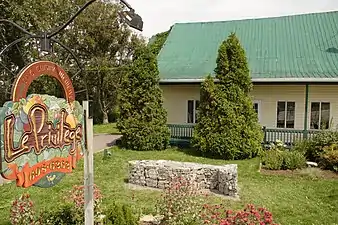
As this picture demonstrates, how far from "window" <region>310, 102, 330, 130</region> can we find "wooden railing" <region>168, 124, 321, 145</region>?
4.54 ft

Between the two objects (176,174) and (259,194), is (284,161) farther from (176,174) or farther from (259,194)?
(176,174)

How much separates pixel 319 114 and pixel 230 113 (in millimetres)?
4757

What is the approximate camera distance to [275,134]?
48.6 feet

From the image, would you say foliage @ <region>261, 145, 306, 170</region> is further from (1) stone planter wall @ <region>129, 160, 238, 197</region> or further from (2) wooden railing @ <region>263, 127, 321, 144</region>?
(1) stone planter wall @ <region>129, 160, 238, 197</region>

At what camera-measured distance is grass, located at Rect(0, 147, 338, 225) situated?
23.8 feet

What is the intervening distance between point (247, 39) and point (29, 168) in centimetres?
1623

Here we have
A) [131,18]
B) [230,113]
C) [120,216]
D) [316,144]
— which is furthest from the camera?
[230,113]

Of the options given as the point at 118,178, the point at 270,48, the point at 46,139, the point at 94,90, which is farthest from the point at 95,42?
the point at 46,139

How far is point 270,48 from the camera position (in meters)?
17.3

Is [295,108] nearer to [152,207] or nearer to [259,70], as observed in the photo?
[259,70]

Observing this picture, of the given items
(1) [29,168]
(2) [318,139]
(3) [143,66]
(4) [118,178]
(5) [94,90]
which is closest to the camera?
(1) [29,168]

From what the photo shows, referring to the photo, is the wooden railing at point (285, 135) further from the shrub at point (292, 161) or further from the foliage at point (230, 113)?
the shrub at point (292, 161)

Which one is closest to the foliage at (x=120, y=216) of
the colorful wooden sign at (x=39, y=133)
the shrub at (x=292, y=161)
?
the colorful wooden sign at (x=39, y=133)

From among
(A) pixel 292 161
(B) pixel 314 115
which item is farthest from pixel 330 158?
(B) pixel 314 115
